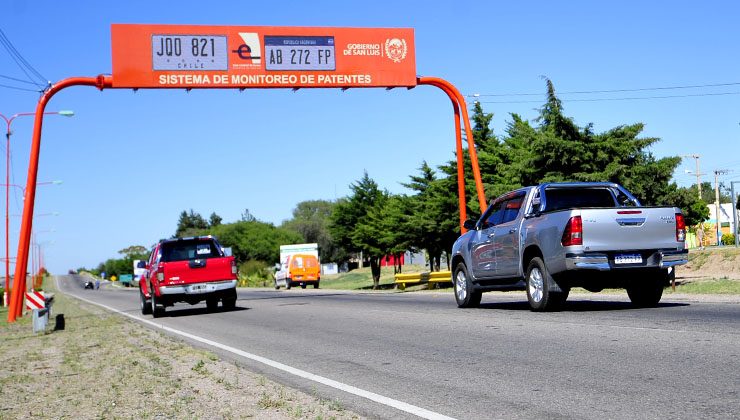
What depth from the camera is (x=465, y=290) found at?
55.0 feet

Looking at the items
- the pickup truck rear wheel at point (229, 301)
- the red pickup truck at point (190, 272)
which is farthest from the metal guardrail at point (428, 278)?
the red pickup truck at point (190, 272)

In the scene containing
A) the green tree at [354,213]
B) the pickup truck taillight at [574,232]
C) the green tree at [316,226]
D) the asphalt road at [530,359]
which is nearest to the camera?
the asphalt road at [530,359]

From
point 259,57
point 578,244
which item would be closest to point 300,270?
point 259,57

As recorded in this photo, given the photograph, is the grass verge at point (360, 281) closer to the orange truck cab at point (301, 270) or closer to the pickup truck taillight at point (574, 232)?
the orange truck cab at point (301, 270)

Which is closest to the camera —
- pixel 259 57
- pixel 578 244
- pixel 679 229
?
pixel 578 244

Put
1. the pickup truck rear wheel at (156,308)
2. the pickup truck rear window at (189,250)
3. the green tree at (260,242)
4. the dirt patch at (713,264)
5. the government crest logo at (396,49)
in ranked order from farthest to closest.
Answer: the green tree at (260,242) < the dirt patch at (713,264) < the government crest logo at (396,49) < the pickup truck rear wheel at (156,308) < the pickup truck rear window at (189,250)

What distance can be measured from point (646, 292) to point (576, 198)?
2.00 m

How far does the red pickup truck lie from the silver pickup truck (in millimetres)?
8851

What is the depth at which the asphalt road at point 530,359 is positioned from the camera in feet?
20.7

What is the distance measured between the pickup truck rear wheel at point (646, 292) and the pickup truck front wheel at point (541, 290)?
52.4 inches

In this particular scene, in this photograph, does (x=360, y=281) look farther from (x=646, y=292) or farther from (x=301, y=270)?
(x=646, y=292)

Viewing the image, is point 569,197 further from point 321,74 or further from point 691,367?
point 321,74

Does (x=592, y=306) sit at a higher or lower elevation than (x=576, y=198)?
lower

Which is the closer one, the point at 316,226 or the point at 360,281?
the point at 360,281
